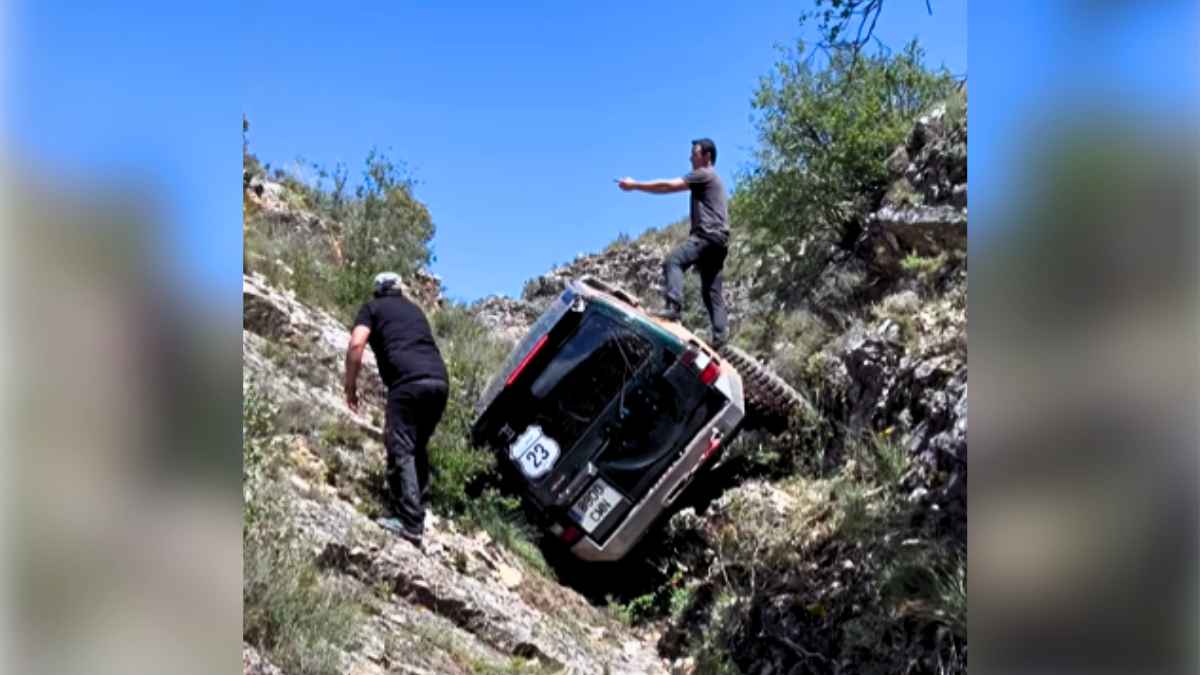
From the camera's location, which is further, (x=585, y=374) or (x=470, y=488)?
(x=585, y=374)

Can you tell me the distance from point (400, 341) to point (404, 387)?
12.8 inches

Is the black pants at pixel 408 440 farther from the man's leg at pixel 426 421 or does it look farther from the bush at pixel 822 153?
the bush at pixel 822 153

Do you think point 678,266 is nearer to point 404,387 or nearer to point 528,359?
point 528,359

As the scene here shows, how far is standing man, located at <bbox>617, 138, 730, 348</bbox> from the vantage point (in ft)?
26.7

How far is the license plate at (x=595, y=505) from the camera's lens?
23.3 ft

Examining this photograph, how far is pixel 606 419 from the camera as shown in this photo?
23.7 feet

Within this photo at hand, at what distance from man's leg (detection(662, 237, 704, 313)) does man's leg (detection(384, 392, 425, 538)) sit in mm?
2841

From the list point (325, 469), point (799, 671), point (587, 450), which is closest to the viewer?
point (799, 671)

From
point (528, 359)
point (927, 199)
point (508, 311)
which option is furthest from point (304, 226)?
point (508, 311)

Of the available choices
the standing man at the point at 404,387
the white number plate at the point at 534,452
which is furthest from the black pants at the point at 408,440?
the white number plate at the point at 534,452
